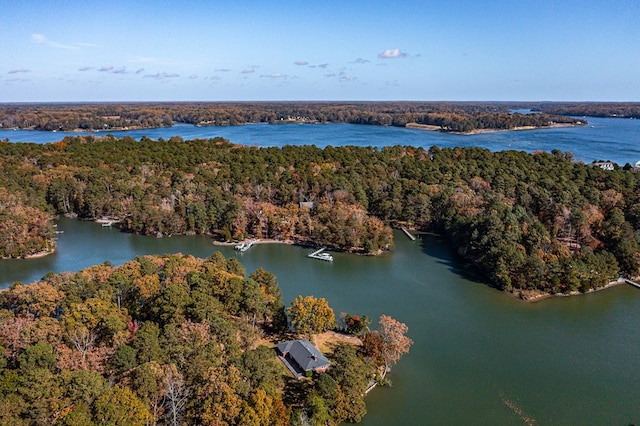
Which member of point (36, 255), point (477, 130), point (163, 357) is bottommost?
point (36, 255)

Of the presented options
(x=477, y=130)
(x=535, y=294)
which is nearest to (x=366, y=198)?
(x=535, y=294)

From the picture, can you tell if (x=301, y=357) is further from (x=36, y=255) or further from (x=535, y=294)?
(x=36, y=255)

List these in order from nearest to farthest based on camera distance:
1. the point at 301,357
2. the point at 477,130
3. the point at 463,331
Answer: the point at 301,357 → the point at 463,331 → the point at 477,130

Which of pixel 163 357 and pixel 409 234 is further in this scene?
pixel 409 234

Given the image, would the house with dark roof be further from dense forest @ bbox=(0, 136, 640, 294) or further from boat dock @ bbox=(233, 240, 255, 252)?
boat dock @ bbox=(233, 240, 255, 252)

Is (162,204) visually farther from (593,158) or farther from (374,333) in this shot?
(593,158)

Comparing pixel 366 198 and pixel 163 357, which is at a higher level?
pixel 366 198

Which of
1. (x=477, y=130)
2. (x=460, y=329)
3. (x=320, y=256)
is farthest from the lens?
(x=477, y=130)

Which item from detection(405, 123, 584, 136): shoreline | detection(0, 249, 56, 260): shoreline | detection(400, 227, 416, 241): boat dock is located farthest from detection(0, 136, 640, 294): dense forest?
detection(405, 123, 584, 136): shoreline
